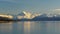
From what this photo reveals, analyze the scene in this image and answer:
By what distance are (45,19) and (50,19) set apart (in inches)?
142

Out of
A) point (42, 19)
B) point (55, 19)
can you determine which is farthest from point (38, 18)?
point (55, 19)

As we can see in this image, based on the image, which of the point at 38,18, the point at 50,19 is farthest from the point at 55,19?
the point at 38,18

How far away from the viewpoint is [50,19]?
108562 mm

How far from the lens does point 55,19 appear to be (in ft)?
356

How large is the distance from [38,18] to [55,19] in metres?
12.3

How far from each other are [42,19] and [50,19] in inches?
228

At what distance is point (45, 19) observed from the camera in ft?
362

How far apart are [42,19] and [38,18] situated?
12.7 ft

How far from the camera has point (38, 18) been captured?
374 ft

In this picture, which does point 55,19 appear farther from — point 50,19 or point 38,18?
point 38,18

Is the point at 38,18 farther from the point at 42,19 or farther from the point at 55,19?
the point at 55,19
